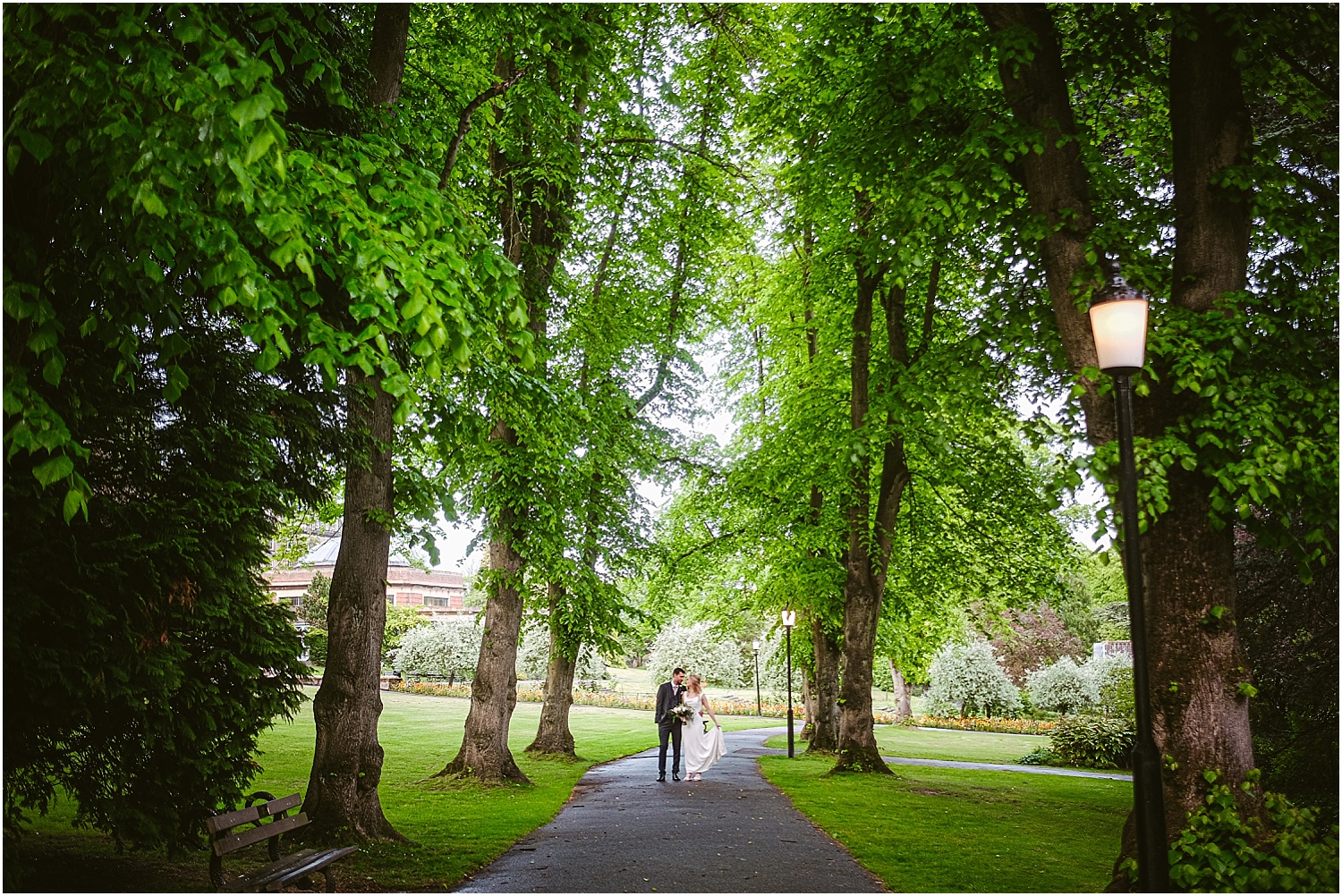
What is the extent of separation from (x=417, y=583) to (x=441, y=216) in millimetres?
69006

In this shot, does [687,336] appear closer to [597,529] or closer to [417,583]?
[597,529]

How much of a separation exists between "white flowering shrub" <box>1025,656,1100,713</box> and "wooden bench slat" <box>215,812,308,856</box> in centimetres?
3380

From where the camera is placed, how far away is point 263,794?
296 inches

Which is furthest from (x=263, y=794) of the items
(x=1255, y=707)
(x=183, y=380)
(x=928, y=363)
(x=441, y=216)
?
(x=1255, y=707)

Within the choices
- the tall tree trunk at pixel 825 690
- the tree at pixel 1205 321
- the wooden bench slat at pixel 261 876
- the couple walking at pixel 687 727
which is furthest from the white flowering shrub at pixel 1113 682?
the wooden bench slat at pixel 261 876

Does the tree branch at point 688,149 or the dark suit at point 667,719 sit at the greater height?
the tree branch at point 688,149

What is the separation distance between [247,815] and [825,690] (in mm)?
18475

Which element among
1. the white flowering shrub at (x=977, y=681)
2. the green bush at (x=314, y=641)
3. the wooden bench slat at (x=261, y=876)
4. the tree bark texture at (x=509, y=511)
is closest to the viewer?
the wooden bench slat at (x=261, y=876)

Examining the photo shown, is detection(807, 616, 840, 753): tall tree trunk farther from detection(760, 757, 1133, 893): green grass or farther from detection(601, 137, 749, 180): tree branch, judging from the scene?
detection(601, 137, 749, 180): tree branch

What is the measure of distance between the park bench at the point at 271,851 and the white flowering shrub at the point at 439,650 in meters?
42.0

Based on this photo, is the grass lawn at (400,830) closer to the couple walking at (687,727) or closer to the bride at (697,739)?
the couple walking at (687,727)

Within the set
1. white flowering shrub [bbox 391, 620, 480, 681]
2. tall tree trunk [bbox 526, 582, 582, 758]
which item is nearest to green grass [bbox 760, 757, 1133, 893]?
tall tree trunk [bbox 526, 582, 582, 758]

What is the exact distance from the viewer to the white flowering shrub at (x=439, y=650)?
→ 48531mm

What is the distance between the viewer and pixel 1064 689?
35.5m
